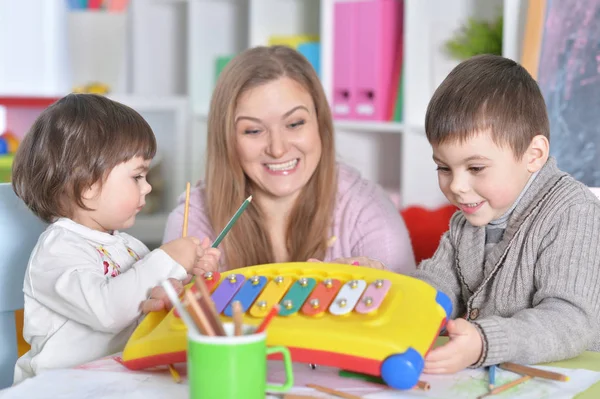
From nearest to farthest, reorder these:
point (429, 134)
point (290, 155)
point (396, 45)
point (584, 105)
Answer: point (429, 134) < point (290, 155) < point (584, 105) < point (396, 45)

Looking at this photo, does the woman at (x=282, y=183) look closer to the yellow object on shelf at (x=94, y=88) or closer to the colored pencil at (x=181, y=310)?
the colored pencil at (x=181, y=310)

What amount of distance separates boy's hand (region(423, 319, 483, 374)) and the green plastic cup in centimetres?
25

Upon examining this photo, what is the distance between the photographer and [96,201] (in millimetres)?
1311

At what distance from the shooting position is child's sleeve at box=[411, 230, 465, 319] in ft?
4.39

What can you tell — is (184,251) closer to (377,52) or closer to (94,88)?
(377,52)

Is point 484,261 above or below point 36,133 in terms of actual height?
below

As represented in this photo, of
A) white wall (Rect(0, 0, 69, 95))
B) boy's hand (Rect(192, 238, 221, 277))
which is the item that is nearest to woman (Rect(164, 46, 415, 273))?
boy's hand (Rect(192, 238, 221, 277))

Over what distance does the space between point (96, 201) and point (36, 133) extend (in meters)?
0.14

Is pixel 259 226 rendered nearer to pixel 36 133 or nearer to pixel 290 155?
pixel 290 155

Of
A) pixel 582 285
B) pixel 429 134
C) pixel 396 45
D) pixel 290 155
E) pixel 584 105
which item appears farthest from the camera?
pixel 396 45

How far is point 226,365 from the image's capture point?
2.54 ft

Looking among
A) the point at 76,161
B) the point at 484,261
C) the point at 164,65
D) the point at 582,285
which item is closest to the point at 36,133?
the point at 76,161

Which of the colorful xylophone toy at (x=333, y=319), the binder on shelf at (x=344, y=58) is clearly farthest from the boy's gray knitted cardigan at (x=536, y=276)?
the binder on shelf at (x=344, y=58)

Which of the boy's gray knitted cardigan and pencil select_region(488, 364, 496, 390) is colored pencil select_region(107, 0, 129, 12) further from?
pencil select_region(488, 364, 496, 390)
